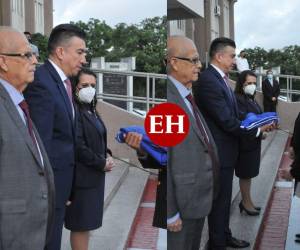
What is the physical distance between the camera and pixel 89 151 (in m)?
1.74

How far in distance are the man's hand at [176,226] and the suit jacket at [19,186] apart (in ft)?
1.38

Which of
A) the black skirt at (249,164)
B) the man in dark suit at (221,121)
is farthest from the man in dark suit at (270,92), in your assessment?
the black skirt at (249,164)

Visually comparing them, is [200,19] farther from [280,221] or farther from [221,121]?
[280,221]

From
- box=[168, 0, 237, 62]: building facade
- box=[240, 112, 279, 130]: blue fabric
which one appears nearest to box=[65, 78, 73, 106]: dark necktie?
box=[168, 0, 237, 62]: building facade

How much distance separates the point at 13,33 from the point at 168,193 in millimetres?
694

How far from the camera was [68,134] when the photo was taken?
1664 mm

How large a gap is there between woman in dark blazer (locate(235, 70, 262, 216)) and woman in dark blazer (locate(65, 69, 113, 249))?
0.66m

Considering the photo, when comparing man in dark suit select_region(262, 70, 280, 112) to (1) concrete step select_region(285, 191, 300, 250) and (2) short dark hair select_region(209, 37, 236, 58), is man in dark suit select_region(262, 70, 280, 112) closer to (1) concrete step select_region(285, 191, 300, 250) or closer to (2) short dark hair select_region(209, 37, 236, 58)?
(2) short dark hair select_region(209, 37, 236, 58)

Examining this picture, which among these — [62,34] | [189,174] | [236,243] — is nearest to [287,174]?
[236,243]

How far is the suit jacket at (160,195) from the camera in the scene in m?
1.59

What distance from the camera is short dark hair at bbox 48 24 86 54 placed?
147 cm

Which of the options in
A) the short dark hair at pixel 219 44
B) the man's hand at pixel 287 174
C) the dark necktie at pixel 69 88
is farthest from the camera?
the man's hand at pixel 287 174

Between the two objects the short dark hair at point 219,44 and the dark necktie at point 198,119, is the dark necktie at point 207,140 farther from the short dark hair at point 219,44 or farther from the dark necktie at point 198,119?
the short dark hair at point 219,44

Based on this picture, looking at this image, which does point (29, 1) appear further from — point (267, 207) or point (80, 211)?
point (267, 207)
